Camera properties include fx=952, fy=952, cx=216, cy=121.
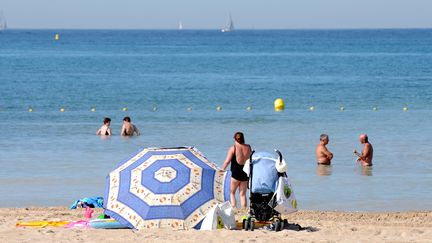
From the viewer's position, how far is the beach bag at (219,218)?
1080 cm

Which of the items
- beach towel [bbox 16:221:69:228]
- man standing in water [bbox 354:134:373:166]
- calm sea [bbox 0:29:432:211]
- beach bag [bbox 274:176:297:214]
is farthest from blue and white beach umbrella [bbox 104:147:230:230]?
man standing in water [bbox 354:134:373:166]

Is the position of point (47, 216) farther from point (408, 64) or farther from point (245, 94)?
point (408, 64)

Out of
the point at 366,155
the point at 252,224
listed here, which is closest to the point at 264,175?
the point at 252,224

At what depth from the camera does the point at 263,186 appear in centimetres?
1109

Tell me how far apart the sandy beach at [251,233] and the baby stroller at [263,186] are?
184 mm

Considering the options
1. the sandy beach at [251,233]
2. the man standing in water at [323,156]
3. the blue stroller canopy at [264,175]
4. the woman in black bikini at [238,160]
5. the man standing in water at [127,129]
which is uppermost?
the man standing in water at [127,129]

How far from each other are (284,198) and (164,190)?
138cm

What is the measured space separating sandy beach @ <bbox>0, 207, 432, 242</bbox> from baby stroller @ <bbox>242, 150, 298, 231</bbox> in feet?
0.60

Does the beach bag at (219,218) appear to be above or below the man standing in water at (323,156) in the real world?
below

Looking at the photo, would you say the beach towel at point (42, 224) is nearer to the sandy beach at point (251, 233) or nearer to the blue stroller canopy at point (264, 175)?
the sandy beach at point (251, 233)

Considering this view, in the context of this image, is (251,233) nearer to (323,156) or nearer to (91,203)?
(91,203)

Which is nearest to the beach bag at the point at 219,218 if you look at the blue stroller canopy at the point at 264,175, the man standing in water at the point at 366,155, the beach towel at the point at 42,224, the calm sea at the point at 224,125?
the blue stroller canopy at the point at 264,175

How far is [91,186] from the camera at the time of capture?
16.2 meters

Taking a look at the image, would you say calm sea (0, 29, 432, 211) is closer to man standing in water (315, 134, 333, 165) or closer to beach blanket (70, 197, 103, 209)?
man standing in water (315, 134, 333, 165)
